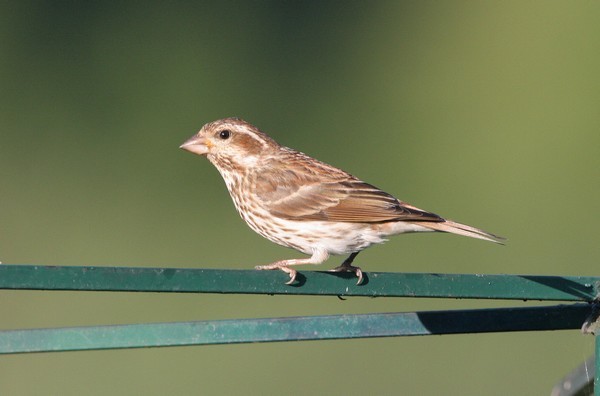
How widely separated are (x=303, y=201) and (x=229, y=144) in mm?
590

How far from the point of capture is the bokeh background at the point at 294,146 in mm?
8672

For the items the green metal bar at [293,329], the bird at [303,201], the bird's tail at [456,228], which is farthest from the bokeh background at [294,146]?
the green metal bar at [293,329]

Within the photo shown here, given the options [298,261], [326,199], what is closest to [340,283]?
[298,261]

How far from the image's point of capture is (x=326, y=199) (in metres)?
6.56

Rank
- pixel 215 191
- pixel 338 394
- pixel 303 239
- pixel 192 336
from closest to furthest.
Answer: pixel 192 336 < pixel 303 239 < pixel 338 394 < pixel 215 191

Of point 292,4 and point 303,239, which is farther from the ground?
point 292,4

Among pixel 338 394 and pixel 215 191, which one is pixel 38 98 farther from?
pixel 338 394

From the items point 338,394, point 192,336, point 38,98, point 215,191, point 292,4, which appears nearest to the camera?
point 192,336

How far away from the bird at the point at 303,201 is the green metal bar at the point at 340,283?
1487 mm

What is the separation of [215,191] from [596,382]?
21.9 feet

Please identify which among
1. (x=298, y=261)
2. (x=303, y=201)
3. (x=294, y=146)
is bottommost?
(x=294, y=146)

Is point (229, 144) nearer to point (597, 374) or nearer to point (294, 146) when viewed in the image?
point (597, 374)

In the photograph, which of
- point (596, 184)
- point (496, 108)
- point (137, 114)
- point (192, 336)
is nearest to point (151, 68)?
point (137, 114)

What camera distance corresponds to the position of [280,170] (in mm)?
6840
